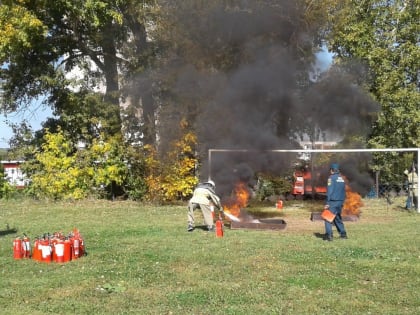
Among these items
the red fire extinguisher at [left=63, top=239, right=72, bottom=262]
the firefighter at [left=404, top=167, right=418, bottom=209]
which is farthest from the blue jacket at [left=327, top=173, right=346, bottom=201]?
the firefighter at [left=404, top=167, right=418, bottom=209]

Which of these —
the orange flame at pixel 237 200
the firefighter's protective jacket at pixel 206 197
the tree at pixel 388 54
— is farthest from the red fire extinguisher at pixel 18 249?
the tree at pixel 388 54

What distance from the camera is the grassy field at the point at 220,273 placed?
657 cm

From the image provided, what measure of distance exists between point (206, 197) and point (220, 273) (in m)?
5.25

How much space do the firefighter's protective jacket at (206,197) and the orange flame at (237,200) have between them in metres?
1.72

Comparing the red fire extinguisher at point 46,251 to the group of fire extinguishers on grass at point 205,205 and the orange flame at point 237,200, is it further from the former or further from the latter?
the orange flame at point 237,200

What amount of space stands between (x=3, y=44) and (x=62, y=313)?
46.1ft

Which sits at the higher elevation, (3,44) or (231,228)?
(3,44)

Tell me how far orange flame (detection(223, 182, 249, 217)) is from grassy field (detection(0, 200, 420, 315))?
2031 millimetres

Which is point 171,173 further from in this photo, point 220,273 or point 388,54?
point 220,273

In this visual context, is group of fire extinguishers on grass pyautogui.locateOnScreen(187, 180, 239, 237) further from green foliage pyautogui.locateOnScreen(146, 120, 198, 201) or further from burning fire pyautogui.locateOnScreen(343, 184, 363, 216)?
green foliage pyautogui.locateOnScreen(146, 120, 198, 201)

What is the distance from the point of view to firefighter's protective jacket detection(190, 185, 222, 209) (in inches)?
523

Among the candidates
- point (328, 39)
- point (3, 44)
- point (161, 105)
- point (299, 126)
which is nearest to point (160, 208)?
point (161, 105)

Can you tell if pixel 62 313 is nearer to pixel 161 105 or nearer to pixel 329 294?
pixel 329 294

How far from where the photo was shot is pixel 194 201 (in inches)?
524
